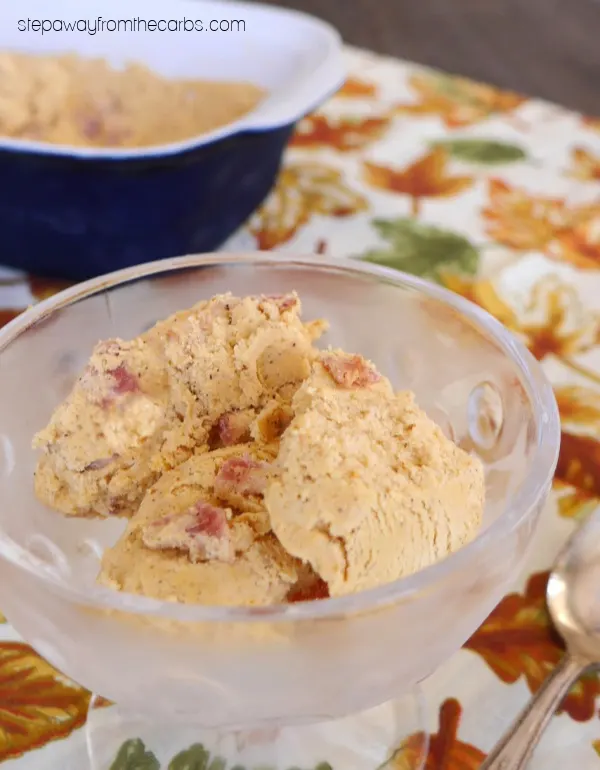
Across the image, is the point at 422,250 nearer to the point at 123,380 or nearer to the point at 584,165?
the point at 584,165

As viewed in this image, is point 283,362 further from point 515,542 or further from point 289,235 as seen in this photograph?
point 289,235

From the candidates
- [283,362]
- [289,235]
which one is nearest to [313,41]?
[289,235]

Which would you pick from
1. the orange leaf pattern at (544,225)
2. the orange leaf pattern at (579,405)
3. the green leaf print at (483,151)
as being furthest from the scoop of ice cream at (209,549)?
the green leaf print at (483,151)

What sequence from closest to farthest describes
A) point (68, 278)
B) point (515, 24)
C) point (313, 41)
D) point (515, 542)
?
1. point (515, 542)
2. point (68, 278)
3. point (313, 41)
4. point (515, 24)

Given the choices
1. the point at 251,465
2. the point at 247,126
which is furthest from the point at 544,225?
the point at 251,465

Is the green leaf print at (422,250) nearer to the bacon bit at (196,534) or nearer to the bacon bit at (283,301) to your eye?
the bacon bit at (283,301)

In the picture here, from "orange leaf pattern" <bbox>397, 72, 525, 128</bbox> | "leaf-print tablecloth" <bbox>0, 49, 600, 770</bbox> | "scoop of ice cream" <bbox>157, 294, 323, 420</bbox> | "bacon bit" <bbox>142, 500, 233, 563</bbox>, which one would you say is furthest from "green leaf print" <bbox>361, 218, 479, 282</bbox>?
"bacon bit" <bbox>142, 500, 233, 563</bbox>

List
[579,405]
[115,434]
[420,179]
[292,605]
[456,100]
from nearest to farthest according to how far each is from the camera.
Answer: [292,605] → [115,434] → [579,405] → [420,179] → [456,100]
